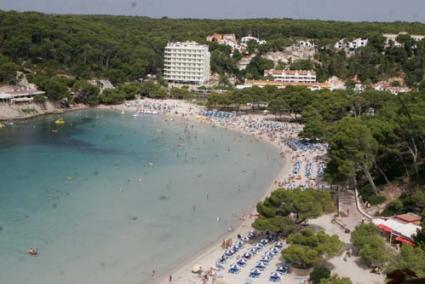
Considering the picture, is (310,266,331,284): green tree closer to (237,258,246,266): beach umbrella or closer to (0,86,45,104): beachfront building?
(237,258,246,266): beach umbrella

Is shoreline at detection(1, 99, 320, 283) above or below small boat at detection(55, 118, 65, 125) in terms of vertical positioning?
above

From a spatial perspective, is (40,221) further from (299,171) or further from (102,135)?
(102,135)

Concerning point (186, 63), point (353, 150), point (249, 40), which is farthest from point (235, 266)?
point (249, 40)

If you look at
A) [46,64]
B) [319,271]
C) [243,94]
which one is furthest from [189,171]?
[46,64]

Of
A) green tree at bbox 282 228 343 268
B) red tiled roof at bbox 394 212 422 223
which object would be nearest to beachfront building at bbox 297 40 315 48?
red tiled roof at bbox 394 212 422 223

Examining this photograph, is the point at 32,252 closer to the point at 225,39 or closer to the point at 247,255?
the point at 247,255
